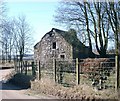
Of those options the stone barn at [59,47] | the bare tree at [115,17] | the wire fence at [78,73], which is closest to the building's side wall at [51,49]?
the stone barn at [59,47]

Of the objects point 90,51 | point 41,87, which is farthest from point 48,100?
point 90,51

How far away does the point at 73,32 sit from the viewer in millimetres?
32719

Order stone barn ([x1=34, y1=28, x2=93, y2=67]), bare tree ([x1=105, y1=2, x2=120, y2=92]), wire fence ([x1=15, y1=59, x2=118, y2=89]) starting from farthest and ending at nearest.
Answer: stone barn ([x1=34, y1=28, x2=93, y2=67]) → bare tree ([x1=105, y1=2, x2=120, y2=92]) → wire fence ([x1=15, y1=59, x2=118, y2=89])

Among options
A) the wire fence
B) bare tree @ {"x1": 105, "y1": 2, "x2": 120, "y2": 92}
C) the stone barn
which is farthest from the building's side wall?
the wire fence

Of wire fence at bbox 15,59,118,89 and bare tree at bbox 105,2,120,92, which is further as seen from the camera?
bare tree at bbox 105,2,120,92

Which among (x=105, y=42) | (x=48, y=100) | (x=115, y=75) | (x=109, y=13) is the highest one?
(x=109, y=13)

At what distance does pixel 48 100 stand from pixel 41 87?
240 cm

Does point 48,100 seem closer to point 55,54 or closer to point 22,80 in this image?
point 22,80

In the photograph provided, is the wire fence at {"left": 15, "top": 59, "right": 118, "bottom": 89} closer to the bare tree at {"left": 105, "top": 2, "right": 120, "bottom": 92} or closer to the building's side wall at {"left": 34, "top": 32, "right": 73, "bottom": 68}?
the bare tree at {"left": 105, "top": 2, "right": 120, "bottom": 92}

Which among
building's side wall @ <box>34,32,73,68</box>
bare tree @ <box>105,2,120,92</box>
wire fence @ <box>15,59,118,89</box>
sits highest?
bare tree @ <box>105,2,120,92</box>

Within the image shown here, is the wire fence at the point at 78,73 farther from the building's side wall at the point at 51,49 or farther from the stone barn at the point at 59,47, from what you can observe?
the building's side wall at the point at 51,49

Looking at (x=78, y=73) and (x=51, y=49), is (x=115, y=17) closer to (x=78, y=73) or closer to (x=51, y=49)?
(x=51, y=49)

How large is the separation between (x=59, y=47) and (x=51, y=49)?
150 cm

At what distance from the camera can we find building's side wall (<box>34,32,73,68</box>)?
37.6 meters
